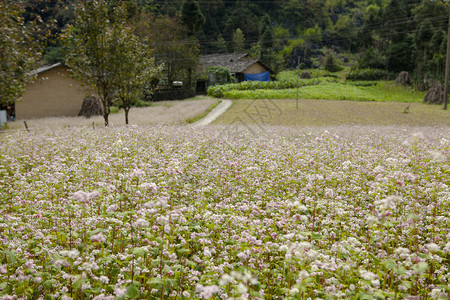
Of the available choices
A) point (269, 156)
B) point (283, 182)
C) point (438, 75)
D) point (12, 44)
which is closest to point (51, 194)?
point (283, 182)

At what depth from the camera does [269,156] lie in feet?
30.8

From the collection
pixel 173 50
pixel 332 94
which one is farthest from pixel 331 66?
pixel 173 50

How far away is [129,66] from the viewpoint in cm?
2459

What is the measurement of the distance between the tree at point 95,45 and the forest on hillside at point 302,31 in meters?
18.1

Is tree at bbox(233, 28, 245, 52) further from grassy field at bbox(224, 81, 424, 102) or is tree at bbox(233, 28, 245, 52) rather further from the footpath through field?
the footpath through field

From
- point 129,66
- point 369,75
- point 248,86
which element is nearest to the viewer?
point 129,66

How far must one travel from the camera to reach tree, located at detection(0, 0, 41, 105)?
41.0ft

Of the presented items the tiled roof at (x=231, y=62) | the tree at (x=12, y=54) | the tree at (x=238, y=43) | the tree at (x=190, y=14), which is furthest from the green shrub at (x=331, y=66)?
the tree at (x=12, y=54)

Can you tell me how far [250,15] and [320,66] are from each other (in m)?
39.5

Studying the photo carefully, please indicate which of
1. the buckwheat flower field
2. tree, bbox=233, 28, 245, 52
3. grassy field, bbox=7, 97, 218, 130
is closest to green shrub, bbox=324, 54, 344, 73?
tree, bbox=233, 28, 245, 52

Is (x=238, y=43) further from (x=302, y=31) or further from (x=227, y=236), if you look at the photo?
(x=227, y=236)

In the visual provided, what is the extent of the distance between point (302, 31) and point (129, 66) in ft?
397

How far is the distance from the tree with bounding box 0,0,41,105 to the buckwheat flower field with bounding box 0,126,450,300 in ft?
26.5

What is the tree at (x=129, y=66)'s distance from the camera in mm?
23797
